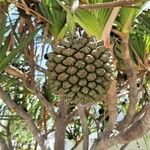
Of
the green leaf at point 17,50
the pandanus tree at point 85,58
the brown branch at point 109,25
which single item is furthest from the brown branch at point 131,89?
the green leaf at point 17,50

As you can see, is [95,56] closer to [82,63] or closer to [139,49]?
[82,63]

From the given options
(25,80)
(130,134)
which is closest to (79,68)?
(130,134)

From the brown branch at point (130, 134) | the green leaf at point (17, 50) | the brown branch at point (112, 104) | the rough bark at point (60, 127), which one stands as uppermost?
the green leaf at point (17, 50)

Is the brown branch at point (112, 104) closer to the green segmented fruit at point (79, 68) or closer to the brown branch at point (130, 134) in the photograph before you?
the brown branch at point (130, 134)

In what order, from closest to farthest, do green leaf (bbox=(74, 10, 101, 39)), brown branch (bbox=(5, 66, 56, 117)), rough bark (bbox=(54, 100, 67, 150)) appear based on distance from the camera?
green leaf (bbox=(74, 10, 101, 39)) → brown branch (bbox=(5, 66, 56, 117)) → rough bark (bbox=(54, 100, 67, 150))

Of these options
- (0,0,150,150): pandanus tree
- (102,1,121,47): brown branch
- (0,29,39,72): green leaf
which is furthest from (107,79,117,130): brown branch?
(0,29,39,72): green leaf

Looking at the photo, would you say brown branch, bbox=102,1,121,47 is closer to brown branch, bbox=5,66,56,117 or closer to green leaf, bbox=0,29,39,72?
green leaf, bbox=0,29,39,72

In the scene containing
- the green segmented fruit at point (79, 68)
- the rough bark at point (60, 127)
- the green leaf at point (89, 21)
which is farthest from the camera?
the rough bark at point (60, 127)

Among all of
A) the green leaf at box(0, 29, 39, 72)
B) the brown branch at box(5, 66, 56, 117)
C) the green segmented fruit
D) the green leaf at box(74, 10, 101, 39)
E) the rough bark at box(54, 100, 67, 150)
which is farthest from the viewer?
the rough bark at box(54, 100, 67, 150)
